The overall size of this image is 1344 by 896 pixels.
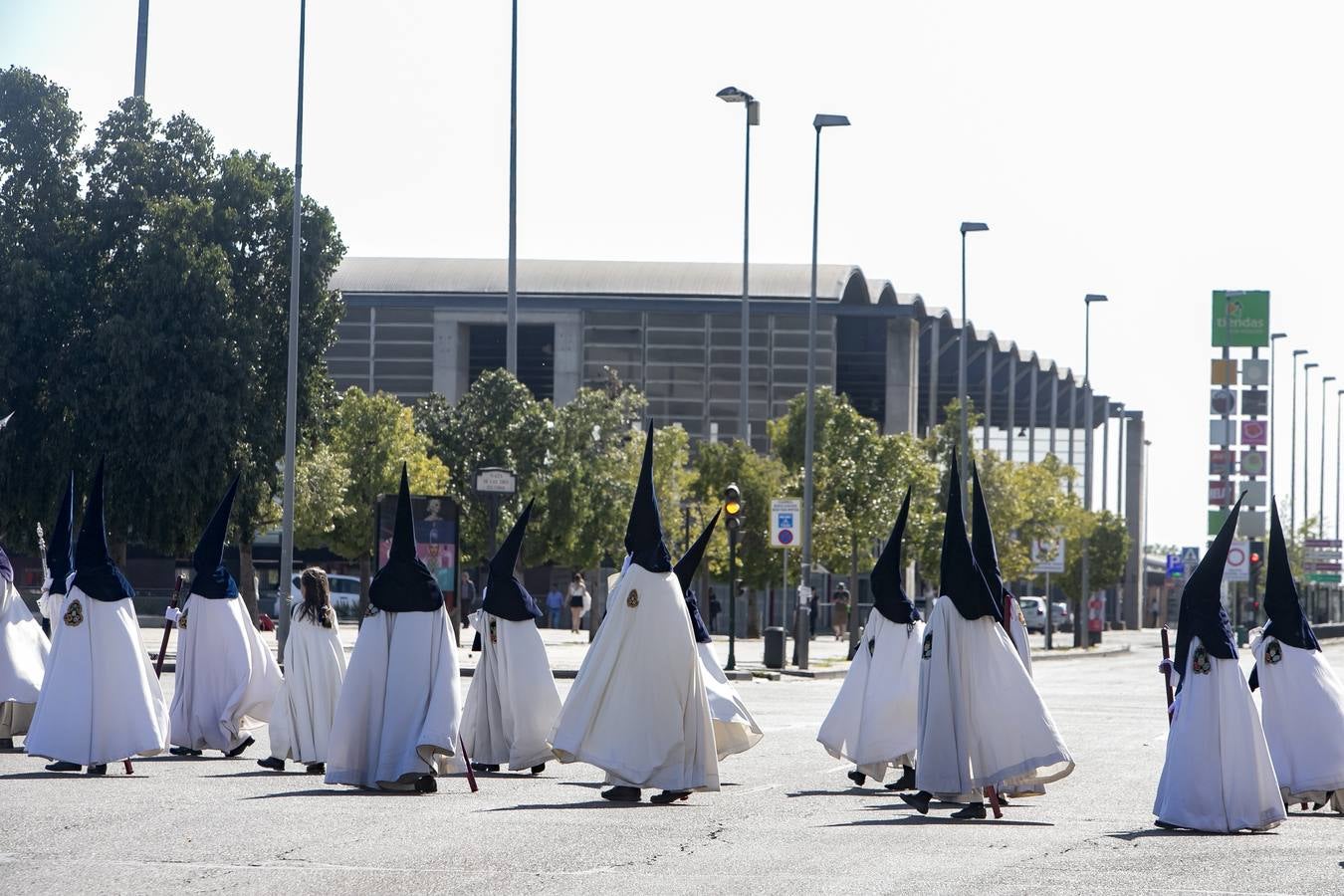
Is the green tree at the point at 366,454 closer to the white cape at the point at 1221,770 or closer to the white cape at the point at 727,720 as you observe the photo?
the white cape at the point at 727,720

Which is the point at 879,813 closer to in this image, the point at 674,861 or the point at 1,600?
the point at 674,861

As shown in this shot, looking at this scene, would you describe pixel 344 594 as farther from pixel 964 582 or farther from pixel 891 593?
pixel 964 582

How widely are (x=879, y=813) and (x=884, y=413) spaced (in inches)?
2577

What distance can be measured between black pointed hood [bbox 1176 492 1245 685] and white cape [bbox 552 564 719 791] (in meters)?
3.14

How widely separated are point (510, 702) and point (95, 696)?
3091mm

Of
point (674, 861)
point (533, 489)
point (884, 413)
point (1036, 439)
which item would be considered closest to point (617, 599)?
point (674, 861)

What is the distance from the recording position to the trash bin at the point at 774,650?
36.1m

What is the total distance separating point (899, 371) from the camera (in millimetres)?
75125

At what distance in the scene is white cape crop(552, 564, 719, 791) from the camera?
13789 millimetres

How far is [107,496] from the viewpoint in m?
36.7

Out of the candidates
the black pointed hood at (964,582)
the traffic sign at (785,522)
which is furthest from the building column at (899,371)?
the black pointed hood at (964,582)

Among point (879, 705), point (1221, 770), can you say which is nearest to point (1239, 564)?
point (879, 705)

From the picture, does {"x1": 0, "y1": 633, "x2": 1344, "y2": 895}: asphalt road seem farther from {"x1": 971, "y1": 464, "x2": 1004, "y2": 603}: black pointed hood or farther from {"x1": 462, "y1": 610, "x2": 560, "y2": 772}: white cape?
{"x1": 971, "y1": 464, "x2": 1004, "y2": 603}: black pointed hood

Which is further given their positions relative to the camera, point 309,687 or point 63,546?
point 63,546
